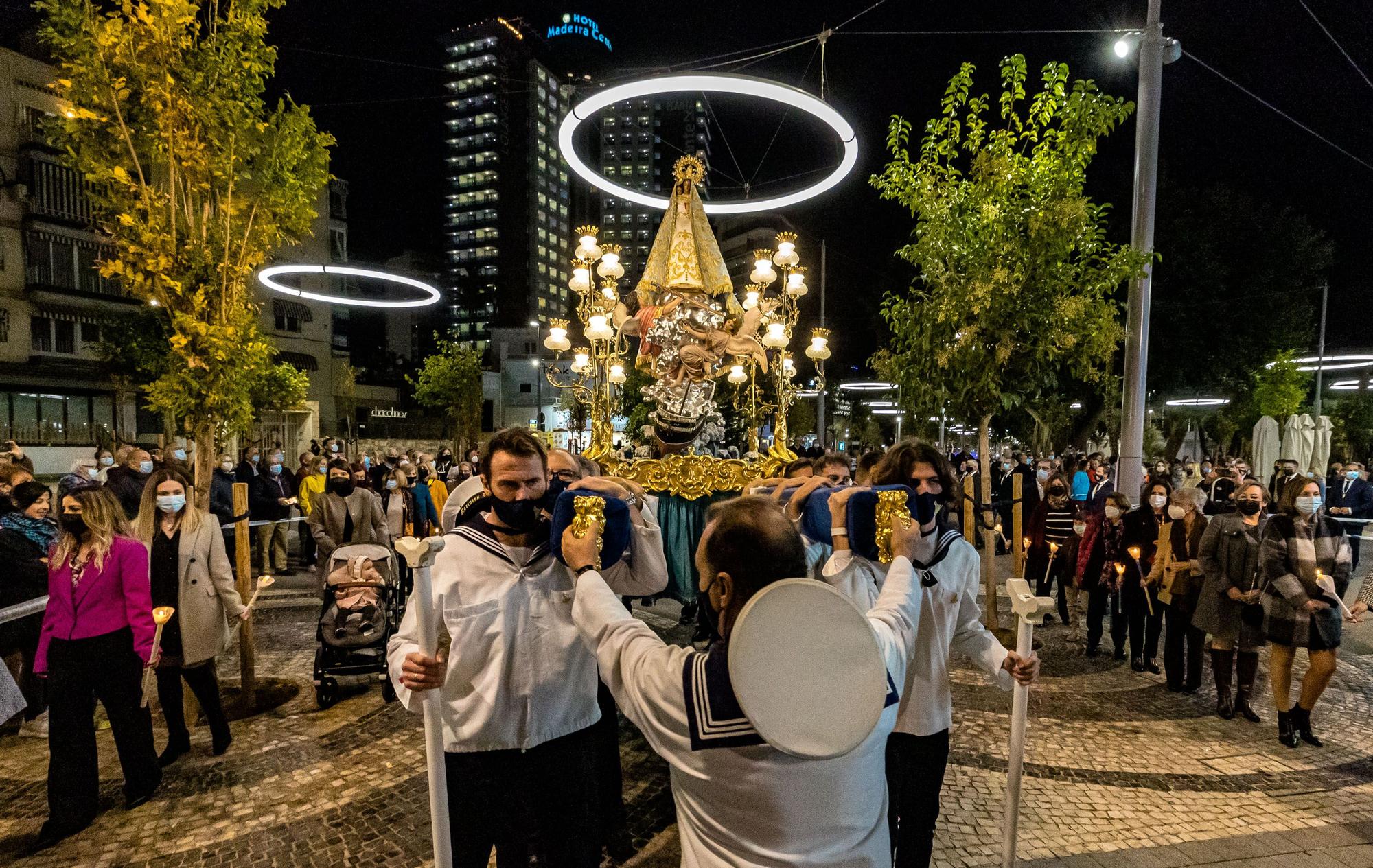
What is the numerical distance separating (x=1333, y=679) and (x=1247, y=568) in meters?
2.76

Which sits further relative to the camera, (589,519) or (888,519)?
(888,519)

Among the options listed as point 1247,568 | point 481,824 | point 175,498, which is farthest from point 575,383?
point 1247,568

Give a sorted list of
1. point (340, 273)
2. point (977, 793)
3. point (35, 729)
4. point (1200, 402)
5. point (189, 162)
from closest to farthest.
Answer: point (977, 793) < point (35, 729) < point (189, 162) < point (340, 273) < point (1200, 402)

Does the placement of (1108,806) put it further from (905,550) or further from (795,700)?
(795,700)

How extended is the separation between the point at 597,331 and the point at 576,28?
430 ft

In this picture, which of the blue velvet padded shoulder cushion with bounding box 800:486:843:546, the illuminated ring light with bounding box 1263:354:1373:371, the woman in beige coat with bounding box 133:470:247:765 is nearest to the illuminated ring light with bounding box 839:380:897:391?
the illuminated ring light with bounding box 1263:354:1373:371

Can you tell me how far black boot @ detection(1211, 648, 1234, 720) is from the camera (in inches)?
219

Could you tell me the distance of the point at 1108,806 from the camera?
4176mm

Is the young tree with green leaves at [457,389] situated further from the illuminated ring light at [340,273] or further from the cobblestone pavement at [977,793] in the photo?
the cobblestone pavement at [977,793]

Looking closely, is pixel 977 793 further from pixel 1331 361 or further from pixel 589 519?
pixel 1331 361

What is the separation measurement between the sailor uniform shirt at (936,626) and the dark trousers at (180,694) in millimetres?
4695

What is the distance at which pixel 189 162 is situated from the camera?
18.7 ft

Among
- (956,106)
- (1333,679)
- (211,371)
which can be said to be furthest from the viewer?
(956,106)

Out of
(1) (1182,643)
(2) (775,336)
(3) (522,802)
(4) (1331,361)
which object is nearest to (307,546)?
(2) (775,336)
